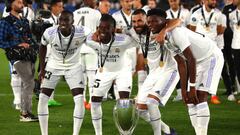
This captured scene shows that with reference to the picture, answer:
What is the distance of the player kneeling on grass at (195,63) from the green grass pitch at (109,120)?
139cm

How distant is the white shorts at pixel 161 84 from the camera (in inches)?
410

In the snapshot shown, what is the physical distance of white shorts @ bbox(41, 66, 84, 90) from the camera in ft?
35.4

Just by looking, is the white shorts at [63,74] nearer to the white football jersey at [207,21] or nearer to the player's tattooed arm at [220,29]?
the white football jersey at [207,21]

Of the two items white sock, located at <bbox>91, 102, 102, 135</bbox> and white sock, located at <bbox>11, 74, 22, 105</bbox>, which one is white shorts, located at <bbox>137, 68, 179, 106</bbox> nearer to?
white sock, located at <bbox>91, 102, 102, 135</bbox>

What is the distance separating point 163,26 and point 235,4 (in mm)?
5919

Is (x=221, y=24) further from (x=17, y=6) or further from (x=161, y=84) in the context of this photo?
(x=161, y=84)


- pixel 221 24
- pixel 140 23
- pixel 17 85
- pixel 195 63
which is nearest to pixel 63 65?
pixel 140 23

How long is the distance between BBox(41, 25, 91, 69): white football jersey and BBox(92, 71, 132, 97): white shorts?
17.9 inches

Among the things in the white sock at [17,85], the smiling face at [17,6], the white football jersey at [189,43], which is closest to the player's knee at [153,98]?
the white football jersey at [189,43]

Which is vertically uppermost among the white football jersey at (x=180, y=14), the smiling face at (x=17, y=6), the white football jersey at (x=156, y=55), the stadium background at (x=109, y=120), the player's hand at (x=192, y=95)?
the smiling face at (x=17, y=6)

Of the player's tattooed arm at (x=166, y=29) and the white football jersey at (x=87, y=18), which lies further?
the white football jersey at (x=87, y=18)

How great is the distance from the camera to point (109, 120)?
12906 millimetres

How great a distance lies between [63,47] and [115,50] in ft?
2.63

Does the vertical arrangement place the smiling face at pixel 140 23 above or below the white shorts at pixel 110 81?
above
